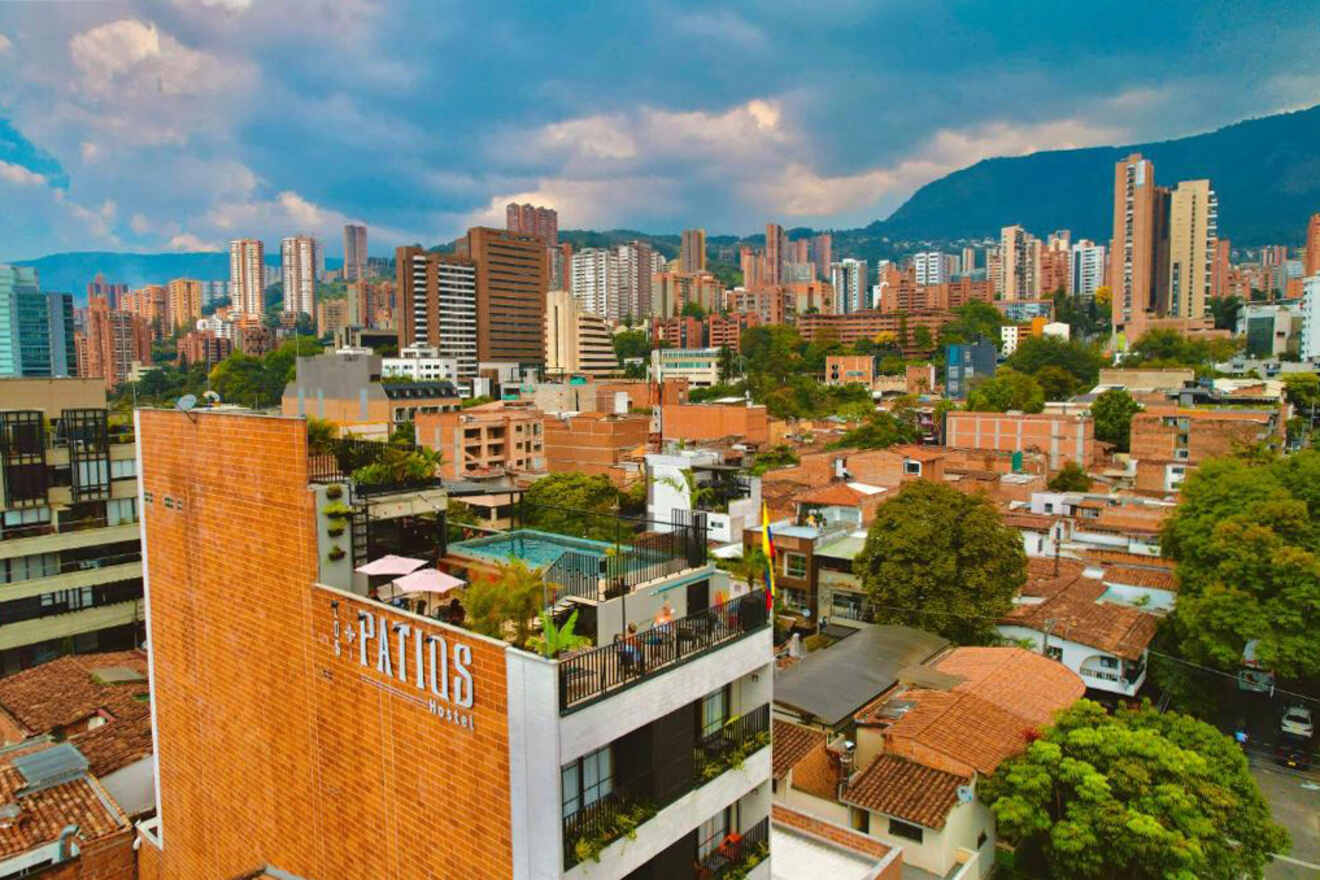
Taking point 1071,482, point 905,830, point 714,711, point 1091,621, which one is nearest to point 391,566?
point 714,711

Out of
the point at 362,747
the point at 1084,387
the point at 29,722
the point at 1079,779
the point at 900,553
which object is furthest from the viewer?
the point at 1084,387

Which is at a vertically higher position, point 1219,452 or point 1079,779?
point 1219,452

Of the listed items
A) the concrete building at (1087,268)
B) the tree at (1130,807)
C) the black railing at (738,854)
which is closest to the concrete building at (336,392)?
the black railing at (738,854)

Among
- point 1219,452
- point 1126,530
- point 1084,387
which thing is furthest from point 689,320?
point 1126,530

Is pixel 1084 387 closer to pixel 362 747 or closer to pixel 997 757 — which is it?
A: pixel 997 757

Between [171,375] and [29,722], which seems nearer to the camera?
[29,722]

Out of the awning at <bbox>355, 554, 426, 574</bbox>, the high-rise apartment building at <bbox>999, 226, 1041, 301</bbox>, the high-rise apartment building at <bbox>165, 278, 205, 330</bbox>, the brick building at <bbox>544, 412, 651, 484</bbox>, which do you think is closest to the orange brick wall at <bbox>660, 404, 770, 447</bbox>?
the brick building at <bbox>544, 412, 651, 484</bbox>

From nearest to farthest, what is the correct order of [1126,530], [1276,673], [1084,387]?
[1276,673]
[1126,530]
[1084,387]
